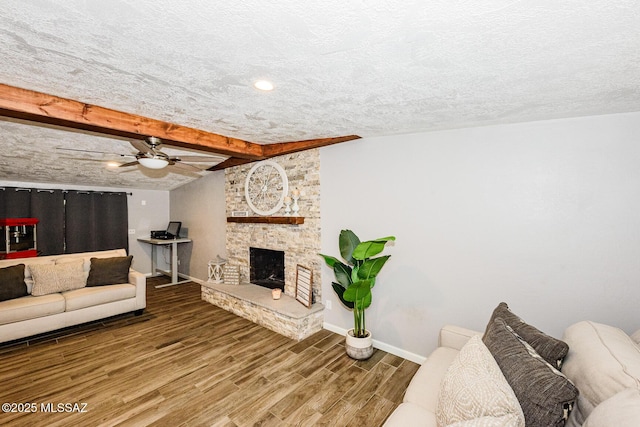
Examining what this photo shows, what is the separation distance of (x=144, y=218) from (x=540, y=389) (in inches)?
289

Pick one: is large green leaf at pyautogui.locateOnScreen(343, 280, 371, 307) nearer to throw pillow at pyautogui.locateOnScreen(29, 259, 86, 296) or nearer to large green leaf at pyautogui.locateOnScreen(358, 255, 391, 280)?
large green leaf at pyautogui.locateOnScreen(358, 255, 391, 280)

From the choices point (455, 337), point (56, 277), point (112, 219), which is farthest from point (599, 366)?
point (112, 219)

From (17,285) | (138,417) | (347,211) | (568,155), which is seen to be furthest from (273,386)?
(17,285)

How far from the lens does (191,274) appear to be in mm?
6148

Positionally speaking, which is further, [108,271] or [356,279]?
[108,271]

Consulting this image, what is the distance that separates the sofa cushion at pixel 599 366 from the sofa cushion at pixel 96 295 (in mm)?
4823

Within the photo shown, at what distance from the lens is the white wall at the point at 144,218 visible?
20.5 feet

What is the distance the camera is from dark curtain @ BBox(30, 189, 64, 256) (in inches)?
197

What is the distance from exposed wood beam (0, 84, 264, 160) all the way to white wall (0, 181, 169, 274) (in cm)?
407

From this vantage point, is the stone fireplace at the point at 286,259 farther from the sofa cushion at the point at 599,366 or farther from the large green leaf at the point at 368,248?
the sofa cushion at the point at 599,366

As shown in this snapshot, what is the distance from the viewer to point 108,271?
395cm

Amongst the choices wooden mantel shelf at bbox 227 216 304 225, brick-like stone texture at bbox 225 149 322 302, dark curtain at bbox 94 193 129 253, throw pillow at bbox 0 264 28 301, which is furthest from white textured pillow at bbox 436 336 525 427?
dark curtain at bbox 94 193 129 253

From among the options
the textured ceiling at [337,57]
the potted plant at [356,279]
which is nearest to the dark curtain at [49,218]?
the textured ceiling at [337,57]

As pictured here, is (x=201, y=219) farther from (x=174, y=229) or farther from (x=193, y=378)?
(x=193, y=378)
